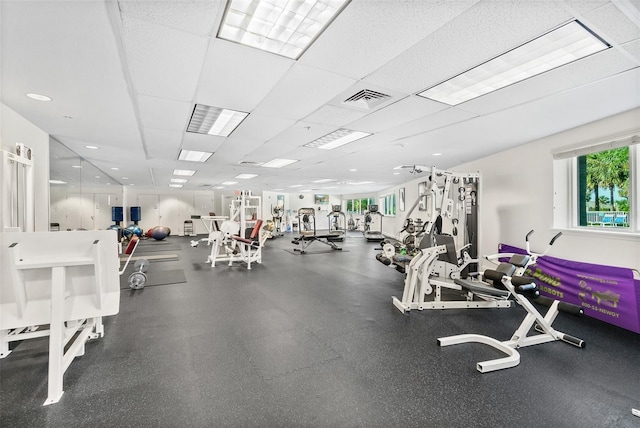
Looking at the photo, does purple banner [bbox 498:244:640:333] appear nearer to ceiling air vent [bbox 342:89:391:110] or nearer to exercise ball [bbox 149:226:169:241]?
ceiling air vent [bbox 342:89:391:110]

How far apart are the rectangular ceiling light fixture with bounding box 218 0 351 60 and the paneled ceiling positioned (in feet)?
0.18

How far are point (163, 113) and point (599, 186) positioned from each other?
5.28m

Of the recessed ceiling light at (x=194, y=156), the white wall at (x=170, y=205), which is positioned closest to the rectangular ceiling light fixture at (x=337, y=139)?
the recessed ceiling light at (x=194, y=156)

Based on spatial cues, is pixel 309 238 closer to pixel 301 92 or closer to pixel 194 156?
pixel 194 156

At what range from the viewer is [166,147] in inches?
176

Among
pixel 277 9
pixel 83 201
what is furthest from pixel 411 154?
pixel 83 201

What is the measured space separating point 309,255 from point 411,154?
150 inches

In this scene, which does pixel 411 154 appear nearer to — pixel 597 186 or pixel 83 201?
pixel 597 186

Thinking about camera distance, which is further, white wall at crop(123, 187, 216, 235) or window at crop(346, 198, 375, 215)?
window at crop(346, 198, 375, 215)

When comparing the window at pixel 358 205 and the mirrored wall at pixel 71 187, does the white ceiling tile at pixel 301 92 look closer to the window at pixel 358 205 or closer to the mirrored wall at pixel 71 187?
the mirrored wall at pixel 71 187

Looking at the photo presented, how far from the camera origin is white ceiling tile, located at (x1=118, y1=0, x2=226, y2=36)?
140 centimetres

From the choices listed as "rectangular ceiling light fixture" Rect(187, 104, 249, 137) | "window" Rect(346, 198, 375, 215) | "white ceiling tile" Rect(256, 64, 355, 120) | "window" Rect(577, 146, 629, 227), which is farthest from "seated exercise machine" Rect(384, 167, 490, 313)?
"window" Rect(346, 198, 375, 215)

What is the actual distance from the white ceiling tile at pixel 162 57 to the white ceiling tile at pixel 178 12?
0.06 meters

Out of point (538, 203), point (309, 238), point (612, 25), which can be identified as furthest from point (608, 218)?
point (309, 238)
